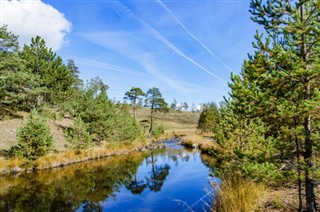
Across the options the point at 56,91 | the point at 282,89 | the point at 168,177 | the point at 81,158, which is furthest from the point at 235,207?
the point at 56,91

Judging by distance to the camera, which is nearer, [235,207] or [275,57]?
[275,57]

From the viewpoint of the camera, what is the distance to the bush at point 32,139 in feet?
62.0

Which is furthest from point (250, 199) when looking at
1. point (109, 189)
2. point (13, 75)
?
point (13, 75)

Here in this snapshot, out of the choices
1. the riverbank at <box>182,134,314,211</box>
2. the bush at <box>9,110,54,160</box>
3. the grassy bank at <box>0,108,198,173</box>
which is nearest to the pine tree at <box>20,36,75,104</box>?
the grassy bank at <box>0,108,198,173</box>

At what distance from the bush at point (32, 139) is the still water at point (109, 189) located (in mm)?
1739

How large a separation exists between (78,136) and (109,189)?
11.3 m

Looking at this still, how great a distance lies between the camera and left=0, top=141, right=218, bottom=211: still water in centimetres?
1257

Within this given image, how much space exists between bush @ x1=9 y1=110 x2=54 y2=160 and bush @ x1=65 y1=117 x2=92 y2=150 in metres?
5.19

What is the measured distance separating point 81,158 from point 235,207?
20.9 metres

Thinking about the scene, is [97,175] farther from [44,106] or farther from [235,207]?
[44,106]

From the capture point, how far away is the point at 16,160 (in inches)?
767

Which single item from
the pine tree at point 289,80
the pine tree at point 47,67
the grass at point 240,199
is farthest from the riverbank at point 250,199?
the pine tree at point 47,67

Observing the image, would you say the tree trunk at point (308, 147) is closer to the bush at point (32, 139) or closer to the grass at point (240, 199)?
the grass at point (240, 199)

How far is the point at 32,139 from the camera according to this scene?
62.8ft
